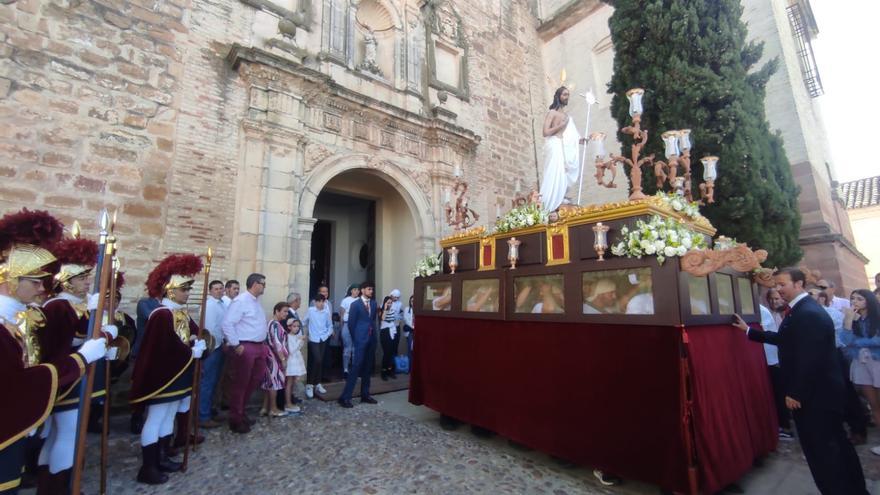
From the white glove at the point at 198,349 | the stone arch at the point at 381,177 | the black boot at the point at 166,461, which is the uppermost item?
the stone arch at the point at 381,177

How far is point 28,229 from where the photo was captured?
246 cm

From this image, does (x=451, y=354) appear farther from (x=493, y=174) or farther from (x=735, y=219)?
(x=493, y=174)

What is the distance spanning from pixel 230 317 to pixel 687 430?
184 inches

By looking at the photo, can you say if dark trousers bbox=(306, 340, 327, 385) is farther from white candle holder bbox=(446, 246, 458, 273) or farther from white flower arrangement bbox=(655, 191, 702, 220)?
white flower arrangement bbox=(655, 191, 702, 220)

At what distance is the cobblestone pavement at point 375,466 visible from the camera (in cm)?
340

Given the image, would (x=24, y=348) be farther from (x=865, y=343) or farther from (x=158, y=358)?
(x=865, y=343)

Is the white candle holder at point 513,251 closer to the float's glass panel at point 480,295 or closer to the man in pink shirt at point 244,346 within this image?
the float's glass panel at point 480,295

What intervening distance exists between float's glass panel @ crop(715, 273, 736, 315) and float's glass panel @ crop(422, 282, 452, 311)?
282 cm

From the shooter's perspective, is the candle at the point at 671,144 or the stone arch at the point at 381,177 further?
the stone arch at the point at 381,177

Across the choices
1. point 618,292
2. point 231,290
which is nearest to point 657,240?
point 618,292

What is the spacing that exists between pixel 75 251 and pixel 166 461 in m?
2.01

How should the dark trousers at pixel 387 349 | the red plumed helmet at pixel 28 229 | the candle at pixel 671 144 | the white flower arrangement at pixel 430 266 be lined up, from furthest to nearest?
the dark trousers at pixel 387 349 → the white flower arrangement at pixel 430 266 → the candle at pixel 671 144 → the red plumed helmet at pixel 28 229

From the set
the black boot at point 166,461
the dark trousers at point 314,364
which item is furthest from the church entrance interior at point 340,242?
the black boot at point 166,461

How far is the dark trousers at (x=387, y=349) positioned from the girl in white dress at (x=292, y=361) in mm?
2182
